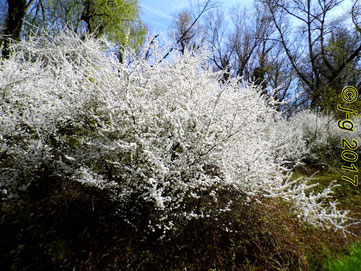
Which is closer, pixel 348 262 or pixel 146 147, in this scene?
pixel 146 147

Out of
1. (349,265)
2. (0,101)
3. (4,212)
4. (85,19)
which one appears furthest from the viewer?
(85,19)

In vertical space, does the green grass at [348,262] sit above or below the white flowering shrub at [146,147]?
below

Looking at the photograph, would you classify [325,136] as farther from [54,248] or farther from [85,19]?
[85,19]

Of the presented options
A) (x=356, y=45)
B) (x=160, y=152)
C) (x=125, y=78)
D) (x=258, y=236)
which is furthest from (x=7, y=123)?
(x=356, y=45)

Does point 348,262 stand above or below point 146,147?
below

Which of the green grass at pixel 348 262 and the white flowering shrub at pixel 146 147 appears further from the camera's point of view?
the green grass at pixel 348 262

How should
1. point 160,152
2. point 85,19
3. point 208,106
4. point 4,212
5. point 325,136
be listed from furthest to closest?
point 85,19 < point 325,136 < point 208,106 < point 4,212 < point 160,152

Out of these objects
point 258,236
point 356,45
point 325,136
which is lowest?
point 258,236

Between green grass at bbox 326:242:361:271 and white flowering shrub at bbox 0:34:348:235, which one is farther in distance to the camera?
green grass at bbox 326:242:361:271

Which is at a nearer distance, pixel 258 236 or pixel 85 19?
pixel 258 236

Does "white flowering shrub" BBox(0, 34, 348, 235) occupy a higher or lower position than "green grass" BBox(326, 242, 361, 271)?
higher

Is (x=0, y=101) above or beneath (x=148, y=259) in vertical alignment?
above

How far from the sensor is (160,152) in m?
1.93

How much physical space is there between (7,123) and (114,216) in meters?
1.94
